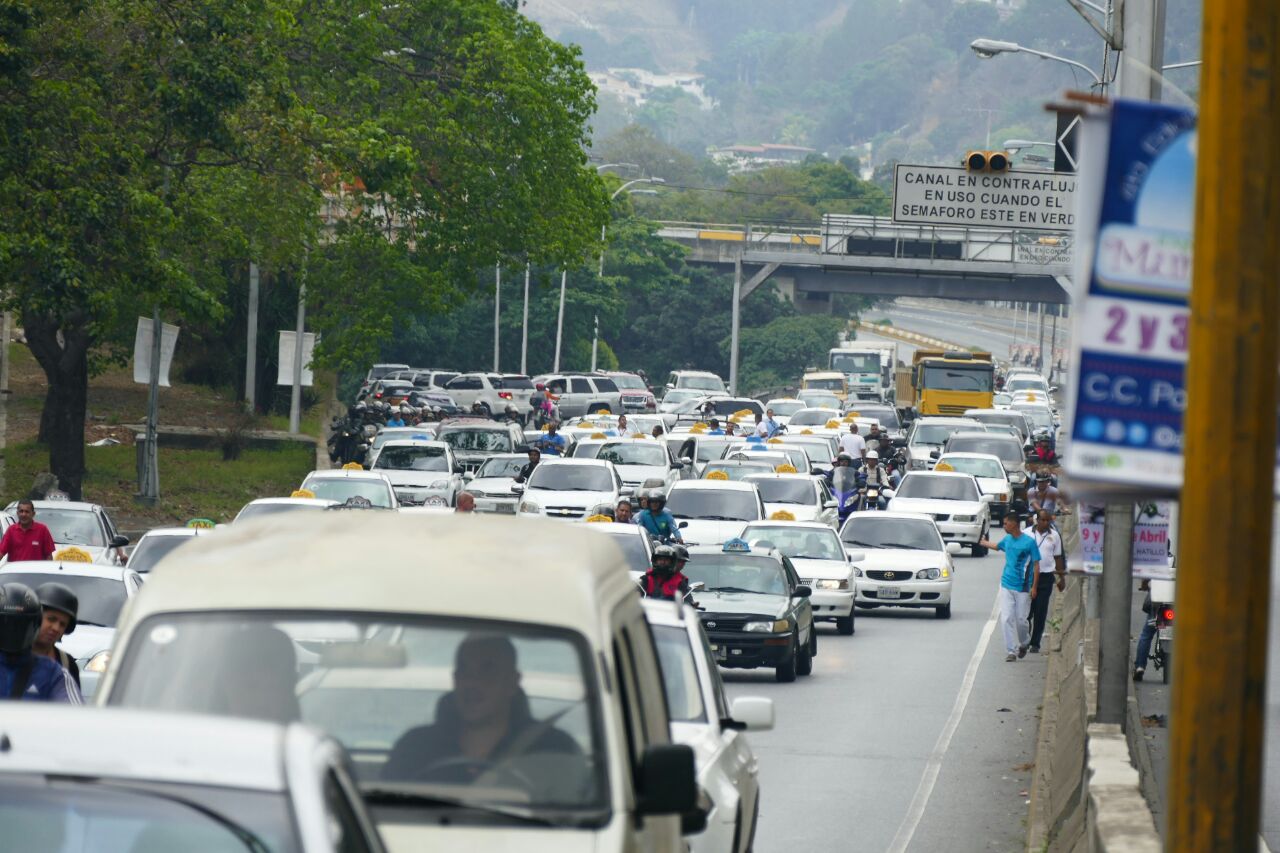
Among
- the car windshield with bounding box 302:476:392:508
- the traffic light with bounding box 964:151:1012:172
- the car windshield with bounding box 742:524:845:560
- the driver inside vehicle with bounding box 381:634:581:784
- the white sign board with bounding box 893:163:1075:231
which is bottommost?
the car windshield with bounding box 742:524:845:560

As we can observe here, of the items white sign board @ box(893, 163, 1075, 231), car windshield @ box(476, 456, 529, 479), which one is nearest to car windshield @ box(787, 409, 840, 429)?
car windshield @ box(476, 456, 529, 479)

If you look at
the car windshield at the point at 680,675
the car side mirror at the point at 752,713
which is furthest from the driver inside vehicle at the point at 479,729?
the car windshield at the point at 680,675

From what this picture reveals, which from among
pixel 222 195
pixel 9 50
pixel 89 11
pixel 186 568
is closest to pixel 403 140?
pixel 222 195

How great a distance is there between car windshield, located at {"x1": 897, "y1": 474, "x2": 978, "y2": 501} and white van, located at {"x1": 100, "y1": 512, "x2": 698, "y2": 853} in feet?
108

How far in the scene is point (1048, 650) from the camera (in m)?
25.9

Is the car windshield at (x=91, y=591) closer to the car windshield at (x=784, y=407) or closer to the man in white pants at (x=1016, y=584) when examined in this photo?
the man in white pants at (x=1016, y=584)

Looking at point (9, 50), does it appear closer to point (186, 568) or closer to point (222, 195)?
point (222, 195)

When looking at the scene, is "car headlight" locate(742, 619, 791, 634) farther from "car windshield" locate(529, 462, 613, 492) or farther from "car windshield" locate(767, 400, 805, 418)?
"car windshield" locate(767, 400, 805, 418)

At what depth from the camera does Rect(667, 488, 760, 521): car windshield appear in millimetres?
31406

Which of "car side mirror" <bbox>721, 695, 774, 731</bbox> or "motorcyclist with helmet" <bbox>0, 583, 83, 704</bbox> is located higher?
"motorcyclist with helmet" <bbox>0, 583, 83, 704</bbox>

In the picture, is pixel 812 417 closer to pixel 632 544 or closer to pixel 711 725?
pixel 632 544

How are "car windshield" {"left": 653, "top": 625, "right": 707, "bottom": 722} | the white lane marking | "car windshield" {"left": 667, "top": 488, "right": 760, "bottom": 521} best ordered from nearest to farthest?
1. "car windshield" {"left": 653, "top": 625, "right": 707, "bottom": 722}
2. the white lane marking
3. "car windshield" {"left": 667, "top": 488, "right": 760, "bottom": 521}

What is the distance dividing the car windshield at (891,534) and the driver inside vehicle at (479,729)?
24456mm

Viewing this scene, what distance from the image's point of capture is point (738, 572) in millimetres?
22984
